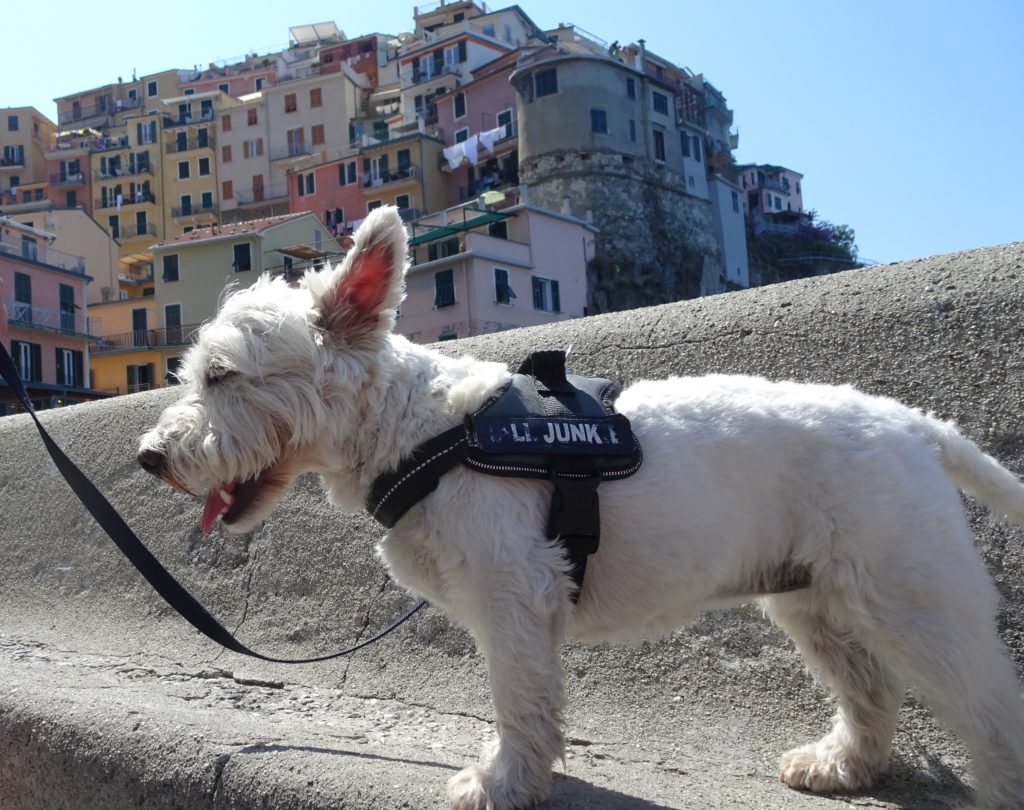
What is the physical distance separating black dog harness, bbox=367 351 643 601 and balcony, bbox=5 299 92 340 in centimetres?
5197

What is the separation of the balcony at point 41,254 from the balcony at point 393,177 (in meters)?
20.2

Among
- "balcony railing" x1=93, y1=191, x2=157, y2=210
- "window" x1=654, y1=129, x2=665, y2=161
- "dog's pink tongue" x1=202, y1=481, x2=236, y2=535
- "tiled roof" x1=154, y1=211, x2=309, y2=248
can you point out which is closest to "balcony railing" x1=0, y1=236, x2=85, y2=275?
"tiled roof" x1=154, y1=211, x2=309, y2=248

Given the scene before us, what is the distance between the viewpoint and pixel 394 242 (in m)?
2.84

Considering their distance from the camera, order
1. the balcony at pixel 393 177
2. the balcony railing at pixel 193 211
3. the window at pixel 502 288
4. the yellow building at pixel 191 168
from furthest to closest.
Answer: the yellow building at pixel 191 168, the balcony railing at pixel 193 211, the balcony at pixel 393 177, the window at pixel 502 288

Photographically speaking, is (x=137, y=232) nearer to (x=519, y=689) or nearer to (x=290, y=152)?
(x=290, y=152)

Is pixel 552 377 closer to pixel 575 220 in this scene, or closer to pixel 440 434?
pixel 440 434

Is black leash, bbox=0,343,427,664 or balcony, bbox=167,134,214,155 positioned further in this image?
balcony, bbox=167,134,214,155

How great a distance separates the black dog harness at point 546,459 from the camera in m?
2.58

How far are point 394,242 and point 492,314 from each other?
45.1 metres

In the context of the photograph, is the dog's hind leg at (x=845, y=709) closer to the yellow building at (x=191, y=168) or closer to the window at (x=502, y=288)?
the window at (x=502, y=288)

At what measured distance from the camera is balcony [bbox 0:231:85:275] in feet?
171

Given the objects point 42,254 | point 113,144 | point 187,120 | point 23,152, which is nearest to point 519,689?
point 42,254

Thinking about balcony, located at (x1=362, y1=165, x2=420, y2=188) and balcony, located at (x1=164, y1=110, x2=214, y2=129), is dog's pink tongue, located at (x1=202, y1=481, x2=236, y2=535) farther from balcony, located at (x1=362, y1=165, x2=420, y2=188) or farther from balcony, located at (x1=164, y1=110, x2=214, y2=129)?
balcony, located at (x1=164, y1=110, x2=214, y2=129)

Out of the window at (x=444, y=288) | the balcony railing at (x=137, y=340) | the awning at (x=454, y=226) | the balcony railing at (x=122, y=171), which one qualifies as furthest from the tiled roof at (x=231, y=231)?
the balcony railing at (x=122, y=171)
